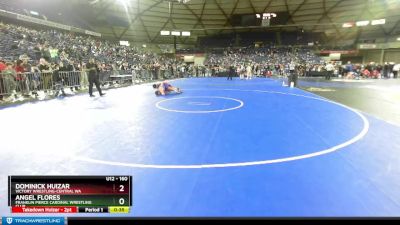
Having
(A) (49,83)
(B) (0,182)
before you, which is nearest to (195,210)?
(B) (0,182)

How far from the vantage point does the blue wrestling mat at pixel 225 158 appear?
9.37 feet

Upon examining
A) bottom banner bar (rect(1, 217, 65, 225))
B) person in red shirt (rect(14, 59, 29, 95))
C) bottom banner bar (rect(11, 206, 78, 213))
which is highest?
person in red shirt (rect(14, 59, 29, 95))

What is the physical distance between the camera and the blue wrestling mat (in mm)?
2857

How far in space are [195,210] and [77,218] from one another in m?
1.13

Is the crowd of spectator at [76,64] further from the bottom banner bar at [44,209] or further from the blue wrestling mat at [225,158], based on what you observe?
the bottom banner bar at [44,209]

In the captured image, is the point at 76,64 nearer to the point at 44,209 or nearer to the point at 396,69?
the point at 44,209

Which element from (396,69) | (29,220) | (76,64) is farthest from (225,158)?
(396,69)

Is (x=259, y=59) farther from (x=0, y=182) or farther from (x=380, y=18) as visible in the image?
(x=0, y=182)

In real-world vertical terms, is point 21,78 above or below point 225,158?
above

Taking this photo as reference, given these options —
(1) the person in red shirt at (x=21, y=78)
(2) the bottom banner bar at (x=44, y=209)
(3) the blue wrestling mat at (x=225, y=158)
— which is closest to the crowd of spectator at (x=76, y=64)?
(1) the person in red shirt at (x=21, y=78)

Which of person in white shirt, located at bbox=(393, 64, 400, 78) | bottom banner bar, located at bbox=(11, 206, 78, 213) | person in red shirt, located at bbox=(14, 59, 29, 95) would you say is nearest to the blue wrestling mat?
bottom banner bar, located at bbox=(11, 206, 78, 213)

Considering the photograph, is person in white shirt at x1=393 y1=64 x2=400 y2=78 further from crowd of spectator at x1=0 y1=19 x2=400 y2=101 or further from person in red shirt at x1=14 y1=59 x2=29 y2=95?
person in red shirt at x1=14 y1=59 x2=29 y2=95

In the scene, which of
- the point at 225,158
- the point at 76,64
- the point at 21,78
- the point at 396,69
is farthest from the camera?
the point at 396,69

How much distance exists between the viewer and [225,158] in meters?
4.14
